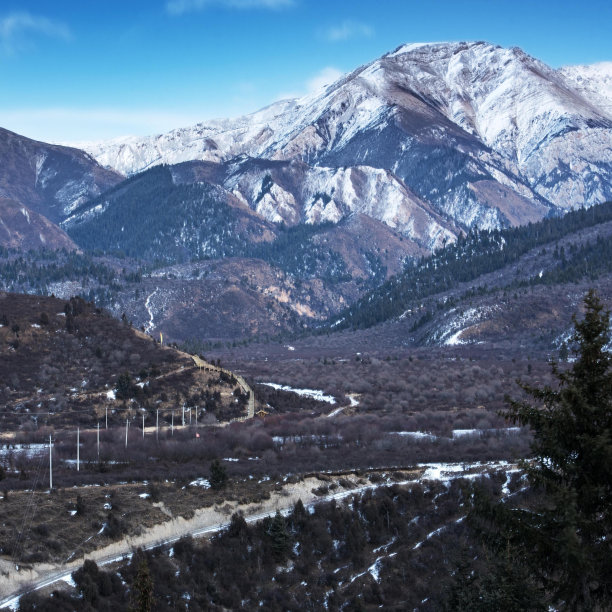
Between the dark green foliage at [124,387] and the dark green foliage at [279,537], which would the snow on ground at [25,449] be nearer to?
the dark green foliage at [124,387]

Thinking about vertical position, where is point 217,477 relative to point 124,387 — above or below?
below

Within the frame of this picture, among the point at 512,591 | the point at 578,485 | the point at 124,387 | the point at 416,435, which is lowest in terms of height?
the point at 416,435

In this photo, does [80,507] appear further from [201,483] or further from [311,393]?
[311,393]

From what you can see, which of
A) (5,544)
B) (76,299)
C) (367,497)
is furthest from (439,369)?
(5,544)

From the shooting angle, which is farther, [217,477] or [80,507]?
[217,477]

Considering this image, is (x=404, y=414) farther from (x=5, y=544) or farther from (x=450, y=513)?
(x=5, y=544)

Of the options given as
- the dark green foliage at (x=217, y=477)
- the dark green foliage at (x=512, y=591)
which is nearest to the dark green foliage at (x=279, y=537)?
the dark green foliage at (x=217, y=477)

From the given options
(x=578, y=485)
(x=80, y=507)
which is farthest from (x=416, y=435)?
(x=578, y=485)

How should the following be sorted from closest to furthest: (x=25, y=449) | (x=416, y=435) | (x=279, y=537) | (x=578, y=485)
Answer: (x=578, y=485)
(x=279, y=537)
(x=25, y=449)
(x=416, y=435)
